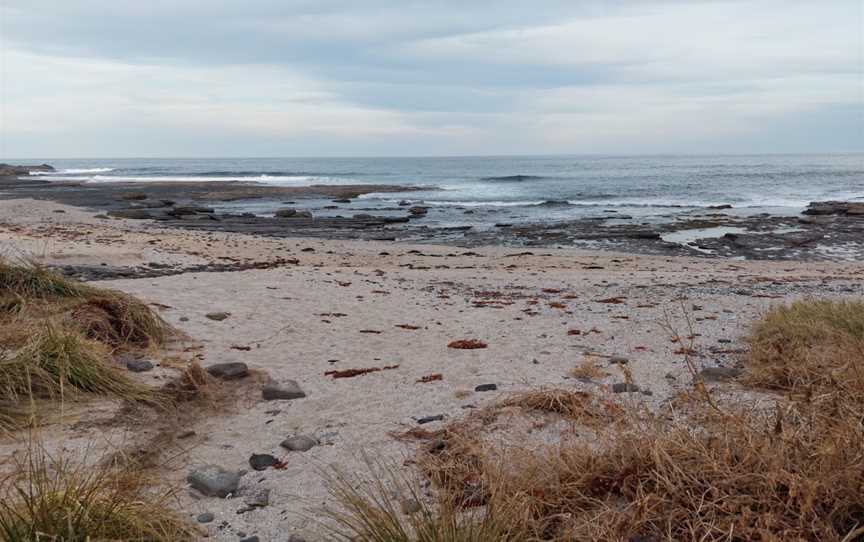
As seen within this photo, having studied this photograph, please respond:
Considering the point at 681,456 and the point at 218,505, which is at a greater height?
the point at 681,456

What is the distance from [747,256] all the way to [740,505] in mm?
17797

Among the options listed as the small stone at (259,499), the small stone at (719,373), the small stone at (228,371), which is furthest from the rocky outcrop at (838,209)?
the small stone at (259,499)

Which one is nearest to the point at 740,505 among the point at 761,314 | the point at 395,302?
the point at 761,314

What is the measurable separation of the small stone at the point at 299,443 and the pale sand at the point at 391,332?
6 centimetres

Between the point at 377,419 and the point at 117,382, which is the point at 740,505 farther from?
the point at 117,382

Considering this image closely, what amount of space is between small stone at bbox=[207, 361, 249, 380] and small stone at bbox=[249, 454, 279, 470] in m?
1.66

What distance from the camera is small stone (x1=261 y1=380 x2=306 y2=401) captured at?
5168 mm

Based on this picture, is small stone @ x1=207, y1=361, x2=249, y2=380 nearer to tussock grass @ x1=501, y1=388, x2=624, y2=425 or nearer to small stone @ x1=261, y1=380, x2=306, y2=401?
small stone @ x1=261, y1=380, x2=306, y2=401

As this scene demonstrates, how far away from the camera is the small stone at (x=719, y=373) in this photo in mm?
5328

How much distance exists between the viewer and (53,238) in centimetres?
1634

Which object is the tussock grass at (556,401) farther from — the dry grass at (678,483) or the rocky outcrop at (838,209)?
the rocky outcrop at (838,209)

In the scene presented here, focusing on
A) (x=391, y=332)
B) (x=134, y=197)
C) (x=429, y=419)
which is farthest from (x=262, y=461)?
(x=134, y=197)

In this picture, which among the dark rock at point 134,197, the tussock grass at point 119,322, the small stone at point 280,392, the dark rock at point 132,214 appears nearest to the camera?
the small stone at point 280,392

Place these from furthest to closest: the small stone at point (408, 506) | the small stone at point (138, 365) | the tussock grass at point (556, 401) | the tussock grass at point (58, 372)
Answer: the small stone at point (138, 365)
the tussock grass at point (58, 372)
the tussock grass at point (556, 401)
the small stone at point (408, 506)
